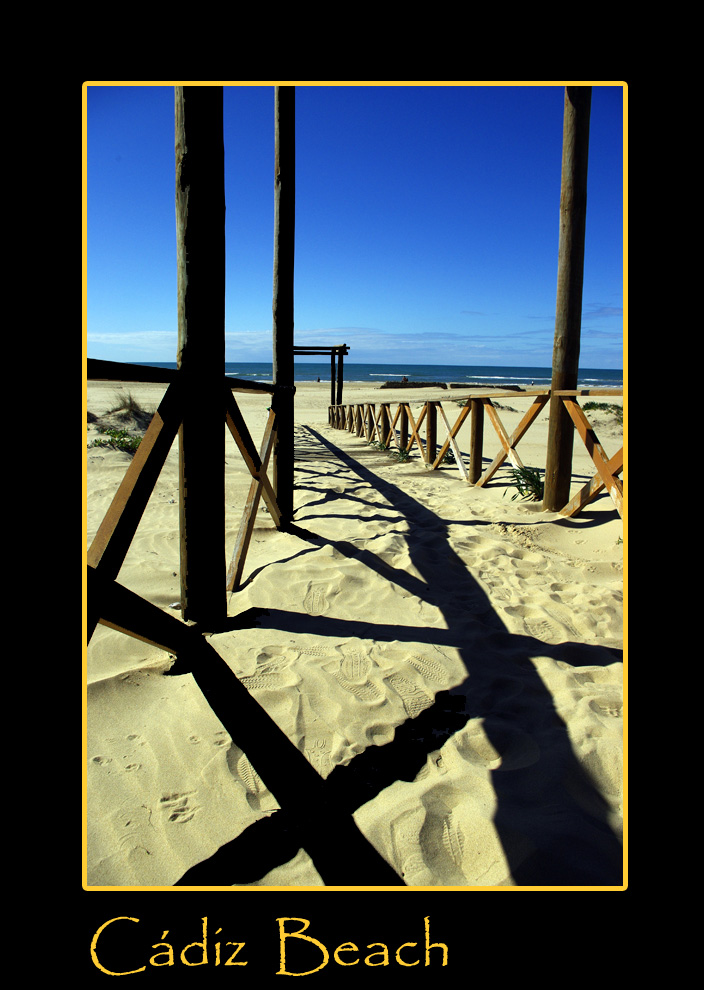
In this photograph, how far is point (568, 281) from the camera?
15.9 ft

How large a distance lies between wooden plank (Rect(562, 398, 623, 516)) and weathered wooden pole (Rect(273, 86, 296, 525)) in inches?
107

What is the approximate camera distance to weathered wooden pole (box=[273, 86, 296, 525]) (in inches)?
179

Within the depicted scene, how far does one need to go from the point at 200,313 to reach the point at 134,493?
3.18 ft

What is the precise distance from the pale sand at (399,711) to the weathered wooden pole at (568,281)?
1.02 metres

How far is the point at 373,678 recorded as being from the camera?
2271 mm

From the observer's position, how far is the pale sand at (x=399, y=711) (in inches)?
55.6
